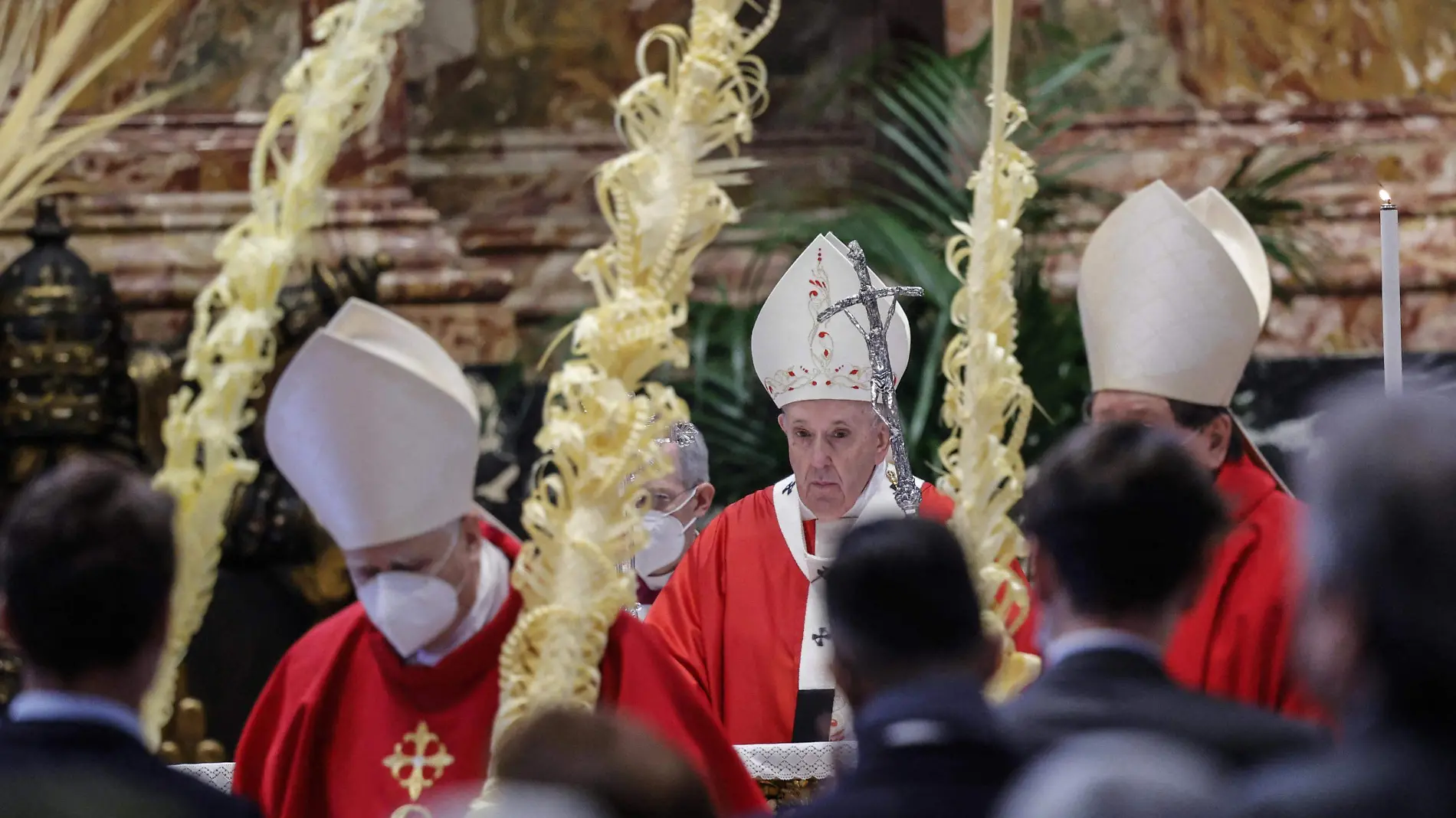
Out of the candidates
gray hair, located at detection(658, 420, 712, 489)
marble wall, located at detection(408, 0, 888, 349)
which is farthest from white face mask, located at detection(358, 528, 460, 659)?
marble wall, located at detection(408, 0, 888, 349)

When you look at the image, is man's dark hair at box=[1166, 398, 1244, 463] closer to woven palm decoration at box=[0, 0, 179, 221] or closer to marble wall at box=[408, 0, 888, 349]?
woven palm decoration at box=[0, 0, 179, 221]

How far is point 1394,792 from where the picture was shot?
1.97 m

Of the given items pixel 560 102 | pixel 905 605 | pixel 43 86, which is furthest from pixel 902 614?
pixel 560 102

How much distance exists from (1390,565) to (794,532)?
311 centimetres

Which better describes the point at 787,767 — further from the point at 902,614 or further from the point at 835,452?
the point at 902,614

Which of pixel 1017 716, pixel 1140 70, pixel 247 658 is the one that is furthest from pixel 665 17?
pixel 1017 716

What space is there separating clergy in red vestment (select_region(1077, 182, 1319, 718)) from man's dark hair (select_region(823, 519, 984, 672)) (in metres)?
1.83

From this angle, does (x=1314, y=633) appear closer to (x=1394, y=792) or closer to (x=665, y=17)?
(x=1394, y=792)

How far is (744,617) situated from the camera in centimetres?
501

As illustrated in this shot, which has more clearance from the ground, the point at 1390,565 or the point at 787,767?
the point at 1390,565

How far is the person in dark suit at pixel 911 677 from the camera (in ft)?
7.95

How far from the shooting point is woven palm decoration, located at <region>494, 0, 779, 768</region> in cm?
352

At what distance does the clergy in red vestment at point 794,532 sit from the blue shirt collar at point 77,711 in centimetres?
245

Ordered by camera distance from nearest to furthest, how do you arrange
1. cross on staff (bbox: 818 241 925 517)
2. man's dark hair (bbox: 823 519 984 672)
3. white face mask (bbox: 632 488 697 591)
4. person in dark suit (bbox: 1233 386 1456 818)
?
person in dark suit (bbox: 1233 386 1456 818) < man's dark hair (bbox: 823 519 984 672) < cross on staff (bbox: 818 241 925 517) < white face mask (bbox: 632 488 697 591)
